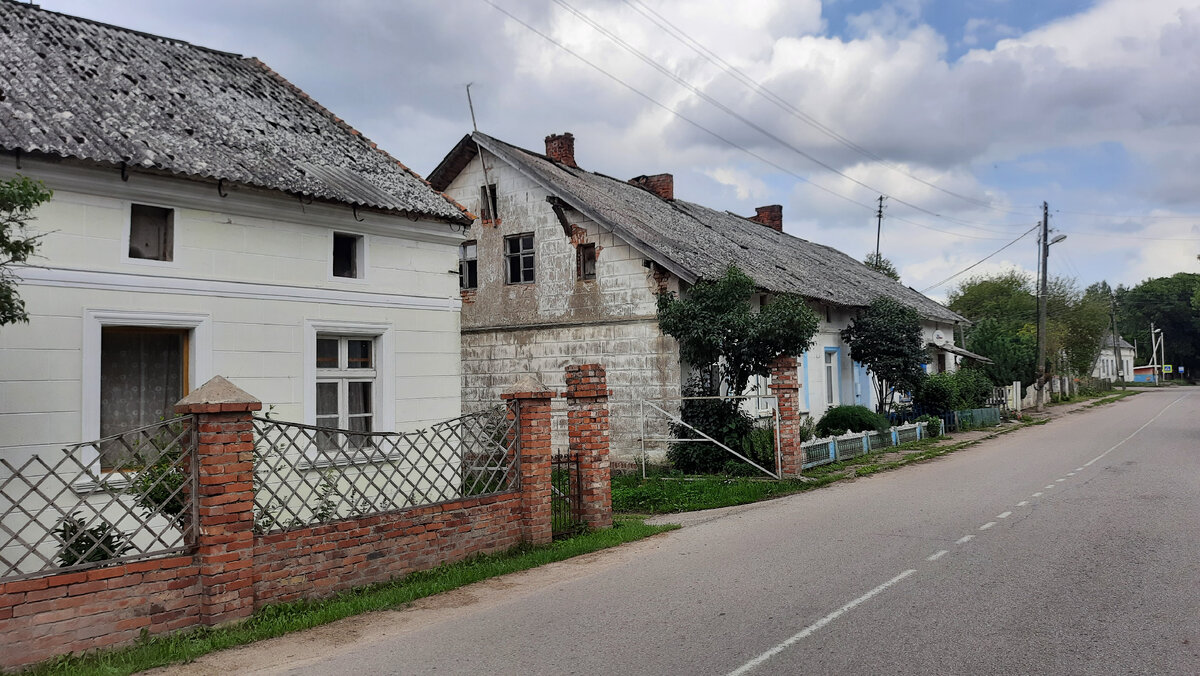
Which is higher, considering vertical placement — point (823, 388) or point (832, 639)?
point (823, 388)

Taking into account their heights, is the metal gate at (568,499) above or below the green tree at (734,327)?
below

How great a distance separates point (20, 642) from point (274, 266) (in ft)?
19.4

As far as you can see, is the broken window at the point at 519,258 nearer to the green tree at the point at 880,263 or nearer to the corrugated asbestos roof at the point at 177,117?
the corrugated asbestos roof at the point at 177,117

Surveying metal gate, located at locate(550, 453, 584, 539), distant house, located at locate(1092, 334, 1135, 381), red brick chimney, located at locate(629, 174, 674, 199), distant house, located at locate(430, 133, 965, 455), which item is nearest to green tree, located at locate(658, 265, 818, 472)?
distant house, located at locate(430, 133, 965, 455)

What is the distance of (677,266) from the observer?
57.5 feet

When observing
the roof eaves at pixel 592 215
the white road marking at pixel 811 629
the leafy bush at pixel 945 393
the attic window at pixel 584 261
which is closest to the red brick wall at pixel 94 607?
the white road marking at pixel 811 629

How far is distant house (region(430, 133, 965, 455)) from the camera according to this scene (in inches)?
722

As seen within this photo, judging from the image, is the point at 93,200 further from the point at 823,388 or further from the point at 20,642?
the point at 823,388

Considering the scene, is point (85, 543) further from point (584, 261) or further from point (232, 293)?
point (584, 261)

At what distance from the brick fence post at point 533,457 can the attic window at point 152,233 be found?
443 centimetres

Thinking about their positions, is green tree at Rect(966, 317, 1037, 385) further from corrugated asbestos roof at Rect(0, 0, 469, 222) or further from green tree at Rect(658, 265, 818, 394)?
corrugated asbestos roof at Rect(0, 0, 469, 222)

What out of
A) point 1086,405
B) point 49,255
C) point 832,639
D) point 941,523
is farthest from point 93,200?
point 1086,405

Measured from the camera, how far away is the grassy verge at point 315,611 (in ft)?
20.0

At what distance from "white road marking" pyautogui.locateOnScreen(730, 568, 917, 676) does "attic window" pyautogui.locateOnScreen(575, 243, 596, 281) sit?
12.4 meters
